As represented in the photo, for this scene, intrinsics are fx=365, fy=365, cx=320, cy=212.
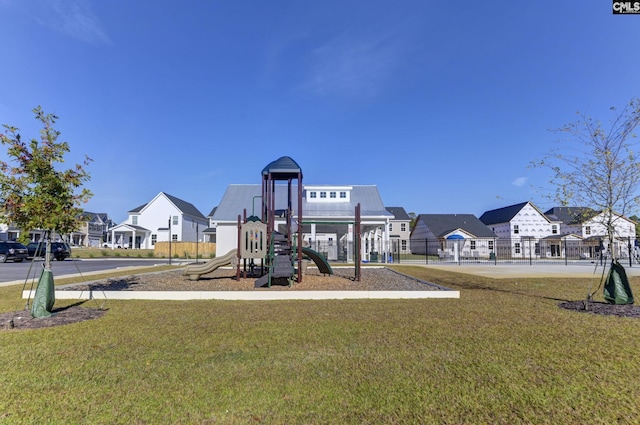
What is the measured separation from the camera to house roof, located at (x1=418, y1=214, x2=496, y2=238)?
1807 inches

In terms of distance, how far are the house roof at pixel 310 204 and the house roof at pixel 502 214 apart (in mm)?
24490

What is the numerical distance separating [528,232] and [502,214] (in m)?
4.86

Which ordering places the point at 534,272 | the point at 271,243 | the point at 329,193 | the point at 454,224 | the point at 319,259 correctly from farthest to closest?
1. the point at 454,224
2. the point at 329,193
3. the point at 534,272
4. the point at 319,259
5. the point at 271,243

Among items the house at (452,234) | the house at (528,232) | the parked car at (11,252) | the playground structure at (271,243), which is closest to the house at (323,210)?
the house at (452,234)

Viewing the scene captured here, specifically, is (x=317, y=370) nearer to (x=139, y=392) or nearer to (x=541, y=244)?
(x=139, y=392)

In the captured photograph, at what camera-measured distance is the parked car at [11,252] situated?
26.6m

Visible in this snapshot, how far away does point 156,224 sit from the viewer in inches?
1826

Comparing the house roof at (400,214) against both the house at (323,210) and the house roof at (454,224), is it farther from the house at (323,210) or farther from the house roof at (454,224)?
the house at (323,210)

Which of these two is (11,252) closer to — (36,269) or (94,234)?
(36,269)

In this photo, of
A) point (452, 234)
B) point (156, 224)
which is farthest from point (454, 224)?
point (156, 224)

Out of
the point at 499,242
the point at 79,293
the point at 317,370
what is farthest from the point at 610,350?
the point at 499,242

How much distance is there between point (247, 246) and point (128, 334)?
5622 millimetres

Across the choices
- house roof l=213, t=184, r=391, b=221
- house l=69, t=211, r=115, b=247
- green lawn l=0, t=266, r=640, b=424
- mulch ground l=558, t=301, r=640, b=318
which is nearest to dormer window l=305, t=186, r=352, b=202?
house roof l=213, t=184, r=391, b=221

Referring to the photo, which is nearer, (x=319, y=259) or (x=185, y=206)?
(x=319, y=259)
